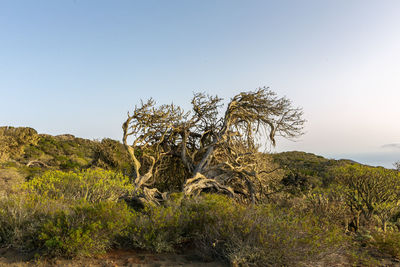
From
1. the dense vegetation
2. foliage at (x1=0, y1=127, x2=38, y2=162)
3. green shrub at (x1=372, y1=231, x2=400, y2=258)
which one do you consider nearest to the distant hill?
foliage at (x1=0, y1=127, x2=38, y2=162)

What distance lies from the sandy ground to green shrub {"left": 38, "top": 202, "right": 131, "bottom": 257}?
164 millimetres

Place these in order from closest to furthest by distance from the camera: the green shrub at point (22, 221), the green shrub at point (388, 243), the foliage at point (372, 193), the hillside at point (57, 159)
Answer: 1. the green shrub at point (22, 221)
2. the green shrub at point (388, 243)
3. the foliage at point (372, 193)
4. the hillside at point (57, 159)

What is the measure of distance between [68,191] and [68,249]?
12.3 ft

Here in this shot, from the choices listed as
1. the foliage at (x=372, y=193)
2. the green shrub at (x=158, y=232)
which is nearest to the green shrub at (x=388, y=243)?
the foliage at (x=372, y=193)

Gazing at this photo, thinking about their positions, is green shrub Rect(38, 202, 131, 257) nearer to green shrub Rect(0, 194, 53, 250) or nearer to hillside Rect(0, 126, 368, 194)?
green shrub Rect(0, 194, 53, 250)

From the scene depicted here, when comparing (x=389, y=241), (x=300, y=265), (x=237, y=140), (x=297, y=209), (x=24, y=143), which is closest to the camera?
(x=300, y=265)

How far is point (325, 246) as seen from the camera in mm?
5148

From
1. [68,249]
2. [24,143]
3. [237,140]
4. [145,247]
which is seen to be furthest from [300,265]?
[24,143]

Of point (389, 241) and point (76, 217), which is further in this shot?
point (389, 241)

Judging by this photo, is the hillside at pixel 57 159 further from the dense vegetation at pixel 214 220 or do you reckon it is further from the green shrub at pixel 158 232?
the green shrub at pixel 158 232

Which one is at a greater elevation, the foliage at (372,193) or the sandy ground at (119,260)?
the foliage at (372,193)

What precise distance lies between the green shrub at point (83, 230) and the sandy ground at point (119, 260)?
0.16 meters

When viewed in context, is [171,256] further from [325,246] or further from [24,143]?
[24,143]

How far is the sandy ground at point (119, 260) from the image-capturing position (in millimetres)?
4895
